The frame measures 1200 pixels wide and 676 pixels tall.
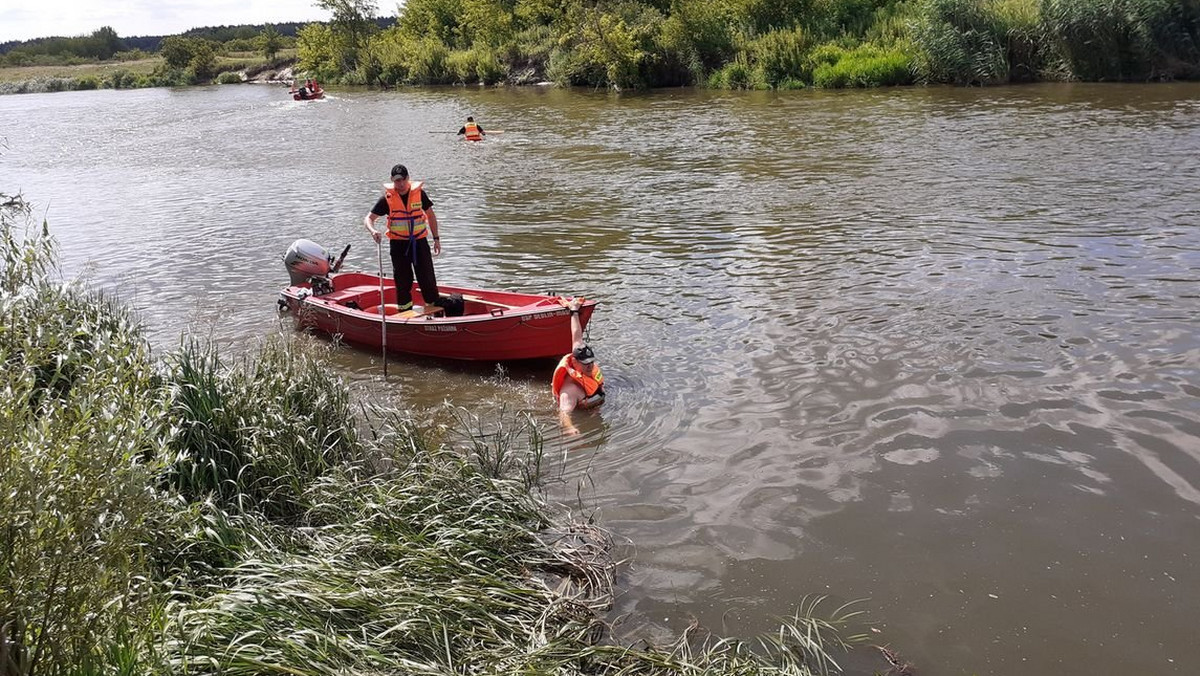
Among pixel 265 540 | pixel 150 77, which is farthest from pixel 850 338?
pixel 150 77

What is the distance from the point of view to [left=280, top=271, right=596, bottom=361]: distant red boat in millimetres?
8707

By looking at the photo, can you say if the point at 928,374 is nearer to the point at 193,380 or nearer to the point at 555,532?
the point at 555,532

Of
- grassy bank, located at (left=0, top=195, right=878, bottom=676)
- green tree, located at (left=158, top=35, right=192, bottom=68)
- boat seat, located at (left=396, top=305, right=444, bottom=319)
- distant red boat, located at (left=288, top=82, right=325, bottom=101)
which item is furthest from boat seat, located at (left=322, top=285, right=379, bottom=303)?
green tree, located at (left=158, top=35, right=192, bottom=68)

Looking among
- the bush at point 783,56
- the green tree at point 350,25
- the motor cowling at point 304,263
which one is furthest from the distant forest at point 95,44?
the motor cowling at point 304,263

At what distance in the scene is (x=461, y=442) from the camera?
24.9 feet

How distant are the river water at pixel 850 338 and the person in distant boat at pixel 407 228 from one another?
1.02 meters

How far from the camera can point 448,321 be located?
29.7 ft

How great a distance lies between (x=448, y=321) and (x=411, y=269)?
1.26 meters

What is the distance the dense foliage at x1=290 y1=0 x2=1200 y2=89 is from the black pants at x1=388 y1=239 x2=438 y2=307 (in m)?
23.9

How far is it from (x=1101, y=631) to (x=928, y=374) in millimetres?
3449

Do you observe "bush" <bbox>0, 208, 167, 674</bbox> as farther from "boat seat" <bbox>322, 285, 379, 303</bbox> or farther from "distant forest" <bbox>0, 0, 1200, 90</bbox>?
"distant forest" <bbox>0, 0, 1200, 90</bbox>

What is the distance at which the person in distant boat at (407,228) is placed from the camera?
945 cm

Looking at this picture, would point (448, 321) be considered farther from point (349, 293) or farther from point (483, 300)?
point (349, 293)

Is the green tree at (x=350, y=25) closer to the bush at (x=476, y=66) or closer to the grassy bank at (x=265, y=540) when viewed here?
the bush at (x=476, y=66)
